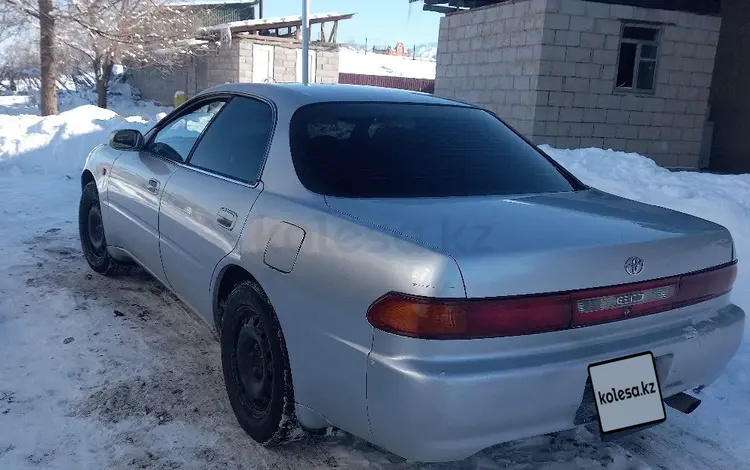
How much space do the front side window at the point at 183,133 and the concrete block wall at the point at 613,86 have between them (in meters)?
8.70

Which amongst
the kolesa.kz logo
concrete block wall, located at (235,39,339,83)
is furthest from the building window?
concrete block wall, located at (235,39,339,83)

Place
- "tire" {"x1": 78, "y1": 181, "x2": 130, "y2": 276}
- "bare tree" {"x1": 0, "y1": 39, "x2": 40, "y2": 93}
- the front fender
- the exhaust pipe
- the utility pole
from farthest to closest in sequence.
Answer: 1. "bare tree" {"x1": 0, "y1": 39, "x2": 40, "y2": 93}
2. the utility pole
3. "tire" {"x1": 78, "y1": 181, "x2": 130, "y2": 276}
4. the front fender
5. the exhaust pipe

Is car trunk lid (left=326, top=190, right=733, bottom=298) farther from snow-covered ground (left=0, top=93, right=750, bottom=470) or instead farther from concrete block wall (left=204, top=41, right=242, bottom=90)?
concrete block wall (left=204, top=41, right=242, bottom=90)

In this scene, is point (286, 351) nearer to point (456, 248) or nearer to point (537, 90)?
point (456, 248)

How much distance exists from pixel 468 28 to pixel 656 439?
11.6 metres

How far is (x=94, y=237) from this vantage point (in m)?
4.96

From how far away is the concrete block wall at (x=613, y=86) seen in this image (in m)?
11.5

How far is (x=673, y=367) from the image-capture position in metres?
2.33

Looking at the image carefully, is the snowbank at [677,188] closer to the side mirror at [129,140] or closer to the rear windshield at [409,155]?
the rear windshield at [409,155]

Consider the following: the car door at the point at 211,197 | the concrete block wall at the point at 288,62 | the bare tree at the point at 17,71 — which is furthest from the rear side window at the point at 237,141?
the bare tree at the point at 17,71

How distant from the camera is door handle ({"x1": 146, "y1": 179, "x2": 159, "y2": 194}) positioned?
12.2 feet

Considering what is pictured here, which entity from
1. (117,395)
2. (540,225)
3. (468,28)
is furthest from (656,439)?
(468,28)

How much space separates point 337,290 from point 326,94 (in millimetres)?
1357

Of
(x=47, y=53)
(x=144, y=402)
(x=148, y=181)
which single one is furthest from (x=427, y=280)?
(x=47, y=53)
